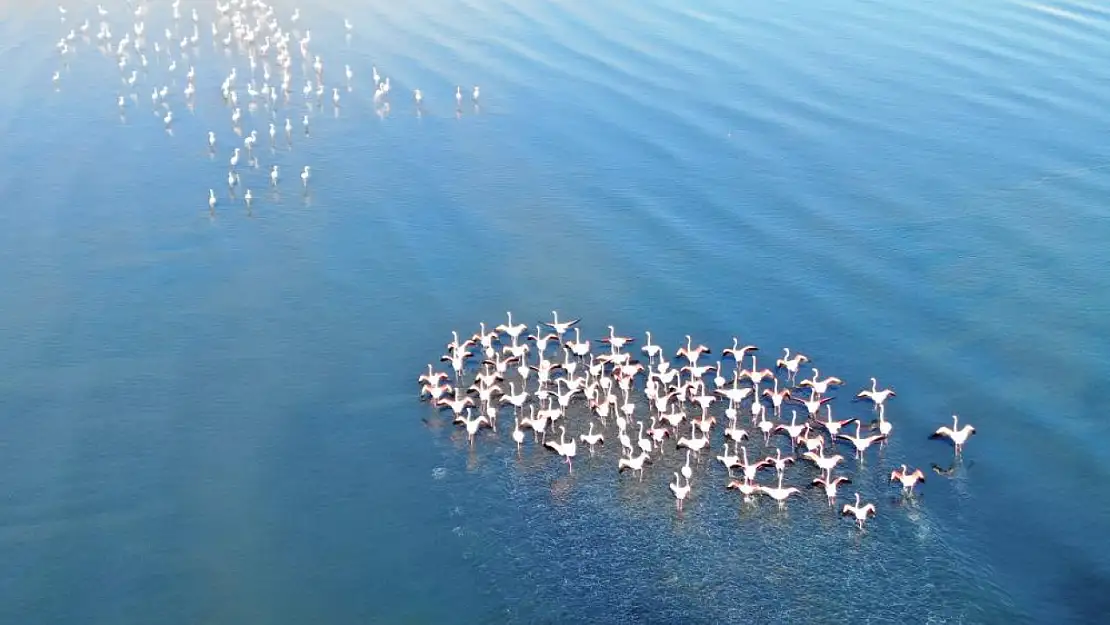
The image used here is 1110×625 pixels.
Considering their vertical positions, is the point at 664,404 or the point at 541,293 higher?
the point at 664,404

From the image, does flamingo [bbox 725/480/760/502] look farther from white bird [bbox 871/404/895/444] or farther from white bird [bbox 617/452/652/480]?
white bird [bbox 871/404/895/444]

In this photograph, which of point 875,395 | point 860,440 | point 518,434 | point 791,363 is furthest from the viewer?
point 791,363

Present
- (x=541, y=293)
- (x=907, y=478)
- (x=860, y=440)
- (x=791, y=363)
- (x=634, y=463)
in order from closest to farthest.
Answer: (x=907, y=478)
(x=634, y=463)
(x=860, y=440)
(x=791, y=363)
(x=541, y=293)

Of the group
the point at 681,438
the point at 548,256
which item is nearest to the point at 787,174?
the point at 548,256

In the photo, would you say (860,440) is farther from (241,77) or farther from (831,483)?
(241,77)

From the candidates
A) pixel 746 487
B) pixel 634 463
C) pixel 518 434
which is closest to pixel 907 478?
pixel 746 487

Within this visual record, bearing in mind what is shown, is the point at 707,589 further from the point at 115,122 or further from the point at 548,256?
the point at 115,122

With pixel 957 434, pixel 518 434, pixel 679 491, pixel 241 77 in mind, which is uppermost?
pixel 241 77
